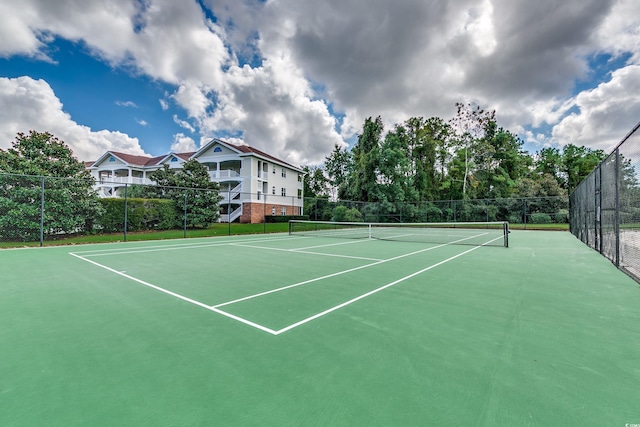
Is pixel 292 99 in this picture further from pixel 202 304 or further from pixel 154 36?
pixel 202 304

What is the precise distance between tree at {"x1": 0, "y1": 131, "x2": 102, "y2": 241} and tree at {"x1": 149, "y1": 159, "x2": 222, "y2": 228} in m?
4.47

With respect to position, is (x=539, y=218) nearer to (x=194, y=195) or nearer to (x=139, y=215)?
(x=194, y=195)

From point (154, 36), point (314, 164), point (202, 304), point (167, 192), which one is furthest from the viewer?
point (314, 164)

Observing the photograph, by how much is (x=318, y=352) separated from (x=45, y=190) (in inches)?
566

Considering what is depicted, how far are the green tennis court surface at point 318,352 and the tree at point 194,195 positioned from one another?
45.0 ft

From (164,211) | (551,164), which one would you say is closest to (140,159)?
(164,211)

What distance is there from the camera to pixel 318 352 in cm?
235

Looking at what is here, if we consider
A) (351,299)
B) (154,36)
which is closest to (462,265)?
(351,299)

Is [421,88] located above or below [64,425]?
above

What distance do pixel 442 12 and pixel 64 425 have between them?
15170 mm

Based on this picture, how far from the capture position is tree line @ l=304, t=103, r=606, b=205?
29.4m

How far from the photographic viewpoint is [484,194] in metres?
32.8

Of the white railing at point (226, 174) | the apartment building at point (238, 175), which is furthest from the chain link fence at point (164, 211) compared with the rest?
the white railing at point (226, 174)

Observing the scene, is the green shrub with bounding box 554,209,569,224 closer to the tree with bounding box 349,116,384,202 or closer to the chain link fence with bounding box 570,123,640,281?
the tree with bounding box 349,116,384,202
